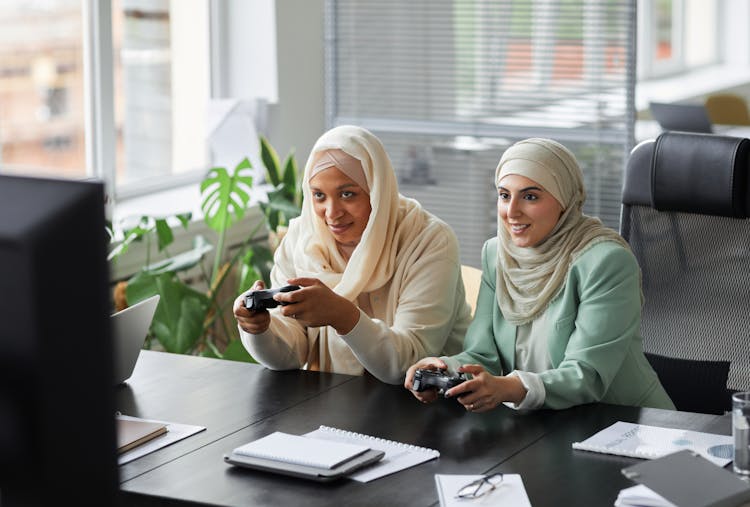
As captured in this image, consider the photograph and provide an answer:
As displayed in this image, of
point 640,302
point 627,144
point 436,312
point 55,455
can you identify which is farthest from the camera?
point 627,144

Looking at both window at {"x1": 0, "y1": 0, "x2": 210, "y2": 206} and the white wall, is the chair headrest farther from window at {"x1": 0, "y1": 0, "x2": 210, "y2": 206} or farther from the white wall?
the white wall

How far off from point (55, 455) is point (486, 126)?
3.58 meters

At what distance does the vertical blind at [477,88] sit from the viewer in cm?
406

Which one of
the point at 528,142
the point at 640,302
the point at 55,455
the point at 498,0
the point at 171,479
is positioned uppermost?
the point at 498,0

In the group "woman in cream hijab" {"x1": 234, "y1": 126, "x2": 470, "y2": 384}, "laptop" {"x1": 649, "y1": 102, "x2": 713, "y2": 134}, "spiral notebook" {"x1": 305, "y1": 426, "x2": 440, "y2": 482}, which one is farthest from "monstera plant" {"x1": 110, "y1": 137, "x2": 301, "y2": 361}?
"laptop" {"x1": 649, "y1": 102, "x2": 713, "y2": 134}

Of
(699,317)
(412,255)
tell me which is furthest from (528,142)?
(699,317)

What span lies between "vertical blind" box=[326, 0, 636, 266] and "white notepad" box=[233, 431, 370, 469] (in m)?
2.33

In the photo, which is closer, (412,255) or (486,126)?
(412,255)

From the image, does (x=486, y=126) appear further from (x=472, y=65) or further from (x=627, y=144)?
(x=627, y=144)

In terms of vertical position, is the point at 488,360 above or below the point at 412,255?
below

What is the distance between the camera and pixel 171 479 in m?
1.91

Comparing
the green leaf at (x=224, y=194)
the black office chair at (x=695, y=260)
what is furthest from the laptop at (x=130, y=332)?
the green leaf at (x=224, y=194)

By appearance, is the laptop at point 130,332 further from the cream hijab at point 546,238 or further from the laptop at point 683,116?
the laptop at point 683,116

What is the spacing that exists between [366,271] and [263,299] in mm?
274
